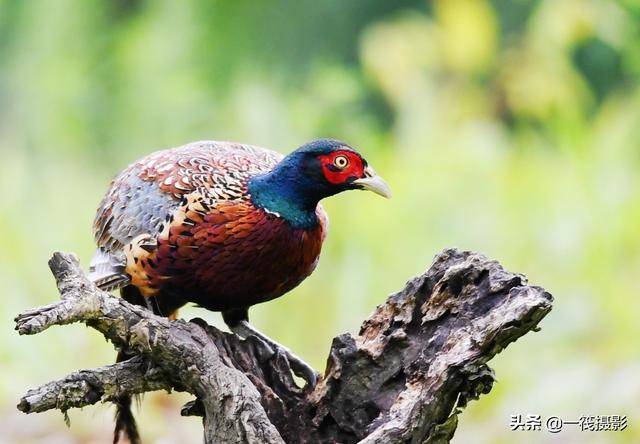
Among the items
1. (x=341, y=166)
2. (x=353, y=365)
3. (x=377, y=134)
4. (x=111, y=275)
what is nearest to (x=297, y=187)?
(x=341, y=166)

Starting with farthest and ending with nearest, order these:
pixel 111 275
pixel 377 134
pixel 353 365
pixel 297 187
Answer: pixel 377 134, pixel 111 275, pixel 297 187, pixel 353 365

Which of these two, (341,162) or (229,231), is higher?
(341,162)

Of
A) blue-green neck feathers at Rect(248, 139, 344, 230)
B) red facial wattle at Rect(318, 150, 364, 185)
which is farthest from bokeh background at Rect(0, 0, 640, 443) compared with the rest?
red facial wattle at Rect(318, 150, 364, 185)

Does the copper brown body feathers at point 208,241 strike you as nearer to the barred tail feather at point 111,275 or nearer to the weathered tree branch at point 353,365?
the barred tail feather at point 111,275

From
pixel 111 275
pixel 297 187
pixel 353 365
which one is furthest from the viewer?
pixel 111 275

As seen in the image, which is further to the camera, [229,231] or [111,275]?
[111,275]

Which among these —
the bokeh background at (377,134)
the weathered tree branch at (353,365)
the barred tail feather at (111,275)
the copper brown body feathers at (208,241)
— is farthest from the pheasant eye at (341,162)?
the bokeh background at (377,134)

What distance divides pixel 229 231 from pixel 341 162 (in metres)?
0.39

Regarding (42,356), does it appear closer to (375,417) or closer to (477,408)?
(477,408)

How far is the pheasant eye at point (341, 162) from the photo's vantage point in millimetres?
2930

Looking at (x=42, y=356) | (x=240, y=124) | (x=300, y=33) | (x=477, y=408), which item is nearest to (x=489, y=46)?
(x=300, y=33)

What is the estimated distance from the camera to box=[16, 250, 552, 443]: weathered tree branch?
2.55 meters

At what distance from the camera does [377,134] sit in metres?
6.06

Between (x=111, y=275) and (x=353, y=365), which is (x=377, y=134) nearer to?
(x=111, y=275)
